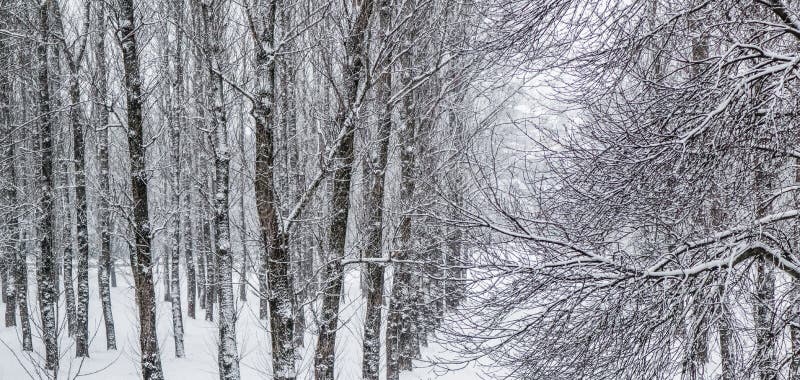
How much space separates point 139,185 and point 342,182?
3.32m

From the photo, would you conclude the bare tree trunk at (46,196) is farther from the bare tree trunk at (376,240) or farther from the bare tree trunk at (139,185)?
the bare tree trunk at (376,240)

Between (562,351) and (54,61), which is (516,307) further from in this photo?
(54,61)

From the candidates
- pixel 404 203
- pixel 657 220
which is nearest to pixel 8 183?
pixel 404 203

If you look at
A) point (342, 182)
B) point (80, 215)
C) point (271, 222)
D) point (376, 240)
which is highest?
point (80, 215)

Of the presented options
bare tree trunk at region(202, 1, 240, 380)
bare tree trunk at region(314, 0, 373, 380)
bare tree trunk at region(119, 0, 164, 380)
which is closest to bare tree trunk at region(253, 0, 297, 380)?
bare tree trunk at region(314, 0, 373, 380)

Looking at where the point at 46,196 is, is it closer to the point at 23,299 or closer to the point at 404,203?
the point at 23,299

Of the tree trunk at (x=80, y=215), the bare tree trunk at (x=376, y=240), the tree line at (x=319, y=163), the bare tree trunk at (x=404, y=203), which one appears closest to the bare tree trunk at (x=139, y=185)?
the tree line at (x=319, y=163)

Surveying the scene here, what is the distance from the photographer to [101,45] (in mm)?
13359

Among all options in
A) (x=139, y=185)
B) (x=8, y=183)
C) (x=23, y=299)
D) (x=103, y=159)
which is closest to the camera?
(x=139, y=185)

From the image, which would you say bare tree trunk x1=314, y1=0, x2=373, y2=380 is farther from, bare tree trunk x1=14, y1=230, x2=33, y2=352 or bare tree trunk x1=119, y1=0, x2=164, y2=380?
bare tree trunk x1=14, y1=230, x2=33, y2=352

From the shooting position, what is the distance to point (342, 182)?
7.50 meters

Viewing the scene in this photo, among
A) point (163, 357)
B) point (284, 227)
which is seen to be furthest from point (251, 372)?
point (284, 227)

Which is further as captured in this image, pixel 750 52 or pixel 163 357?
pixel 163 357

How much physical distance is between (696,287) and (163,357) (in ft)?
51.6
